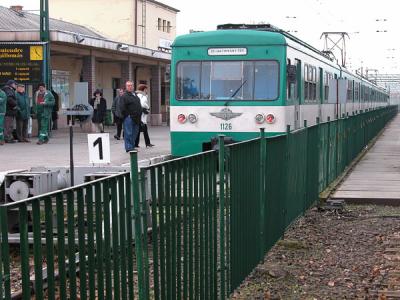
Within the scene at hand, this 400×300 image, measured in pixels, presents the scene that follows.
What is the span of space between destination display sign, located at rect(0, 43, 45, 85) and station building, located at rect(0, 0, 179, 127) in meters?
2.44

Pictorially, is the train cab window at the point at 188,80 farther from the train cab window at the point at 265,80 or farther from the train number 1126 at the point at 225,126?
the train cab window at the point at 265,80

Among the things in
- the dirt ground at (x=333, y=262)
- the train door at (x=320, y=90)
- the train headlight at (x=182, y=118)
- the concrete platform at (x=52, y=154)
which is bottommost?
the dirt ground at (x=333, y=262)

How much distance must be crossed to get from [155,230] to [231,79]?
1166 cm

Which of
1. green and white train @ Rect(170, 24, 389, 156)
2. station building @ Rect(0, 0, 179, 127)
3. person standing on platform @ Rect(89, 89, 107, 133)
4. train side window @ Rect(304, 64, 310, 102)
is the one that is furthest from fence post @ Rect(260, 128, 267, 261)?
person standing on platform @ Rect(89, 89, 107, 133)

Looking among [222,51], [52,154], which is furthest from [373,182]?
[52,154]

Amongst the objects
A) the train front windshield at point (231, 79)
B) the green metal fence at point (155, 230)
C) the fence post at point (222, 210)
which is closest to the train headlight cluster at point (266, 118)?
the train front windshield at point (231, 79)

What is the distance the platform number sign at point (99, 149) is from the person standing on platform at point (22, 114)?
12.7 m

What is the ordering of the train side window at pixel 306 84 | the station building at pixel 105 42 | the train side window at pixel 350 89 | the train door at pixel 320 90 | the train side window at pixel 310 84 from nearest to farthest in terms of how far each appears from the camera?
1. the train side window at pixel 306 84
2. the train side window at pixel 310 84
3. the train door at pixel 320 90
4. the station building at pixel 105 42
5. the train side window at pixel 350 89

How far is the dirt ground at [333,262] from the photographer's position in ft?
20.9

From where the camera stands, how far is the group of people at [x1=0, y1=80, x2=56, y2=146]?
21.7 metres

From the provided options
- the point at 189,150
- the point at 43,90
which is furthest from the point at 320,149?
the point at 43,90

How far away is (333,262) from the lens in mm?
7688

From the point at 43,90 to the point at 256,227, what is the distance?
648 inches

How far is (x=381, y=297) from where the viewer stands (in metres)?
6.09
